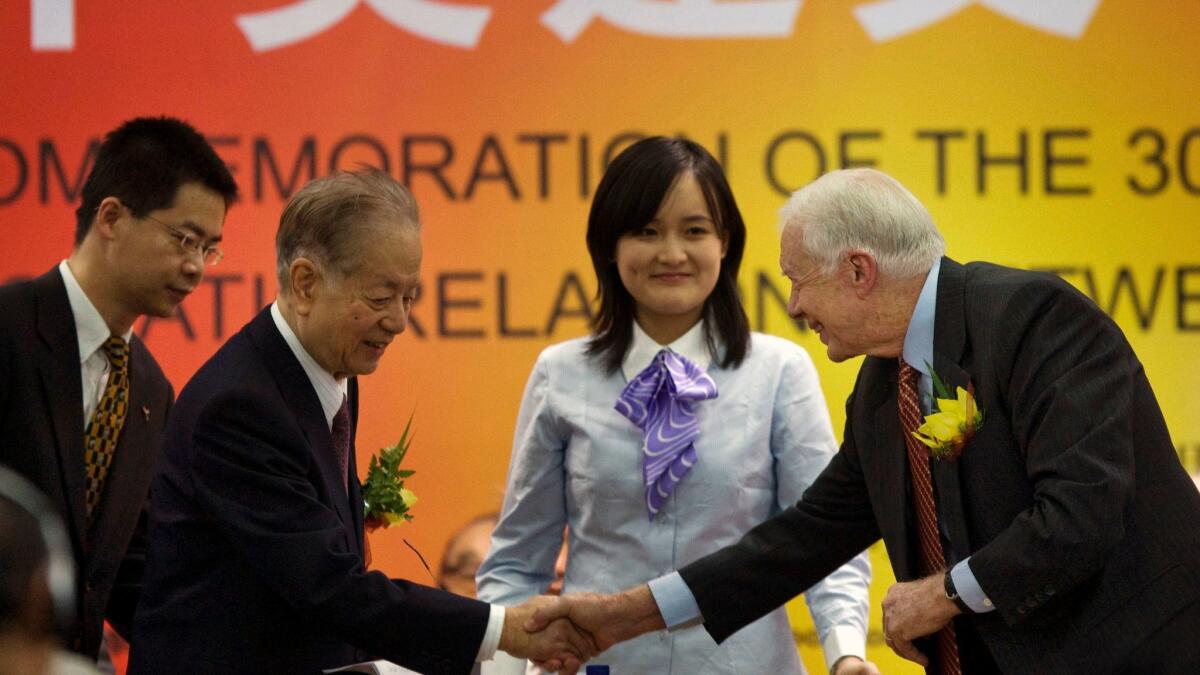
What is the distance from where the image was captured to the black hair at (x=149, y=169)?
3.62m

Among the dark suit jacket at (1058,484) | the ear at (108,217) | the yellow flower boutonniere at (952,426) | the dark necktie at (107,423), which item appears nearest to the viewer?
the dark suit jacket at (1058,484)

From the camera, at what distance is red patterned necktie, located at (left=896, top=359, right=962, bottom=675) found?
2766mm

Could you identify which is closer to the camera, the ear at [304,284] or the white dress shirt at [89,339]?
the ear at [304,284]

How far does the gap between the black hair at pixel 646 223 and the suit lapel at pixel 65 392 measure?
45.7 inches

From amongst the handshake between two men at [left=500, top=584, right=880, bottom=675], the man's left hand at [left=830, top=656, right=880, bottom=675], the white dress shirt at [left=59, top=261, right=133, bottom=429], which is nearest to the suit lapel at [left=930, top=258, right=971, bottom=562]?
the man's left hand at [left=830, top=656, right=880, bottom=675]

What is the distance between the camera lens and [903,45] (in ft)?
15.3

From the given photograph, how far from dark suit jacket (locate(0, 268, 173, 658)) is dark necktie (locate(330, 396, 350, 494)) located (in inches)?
29.7

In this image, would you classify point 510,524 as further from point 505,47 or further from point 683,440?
point 505,47

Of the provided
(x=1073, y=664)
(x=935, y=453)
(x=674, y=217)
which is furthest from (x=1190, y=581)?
(x=674, y=217)

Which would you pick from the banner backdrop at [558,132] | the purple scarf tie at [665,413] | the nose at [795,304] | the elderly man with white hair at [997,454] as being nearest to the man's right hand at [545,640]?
the purple scarf tie at [665,413]

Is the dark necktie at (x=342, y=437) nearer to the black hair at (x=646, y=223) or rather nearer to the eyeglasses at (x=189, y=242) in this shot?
the black hair at (x=646, y=223)

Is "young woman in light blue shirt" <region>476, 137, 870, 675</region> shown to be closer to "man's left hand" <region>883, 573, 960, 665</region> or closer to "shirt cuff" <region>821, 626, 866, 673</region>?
"shirt cuff" <region>821, 626, 866, 673</region>

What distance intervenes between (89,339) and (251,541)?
1.11m

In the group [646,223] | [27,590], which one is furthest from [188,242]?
[27,590]
